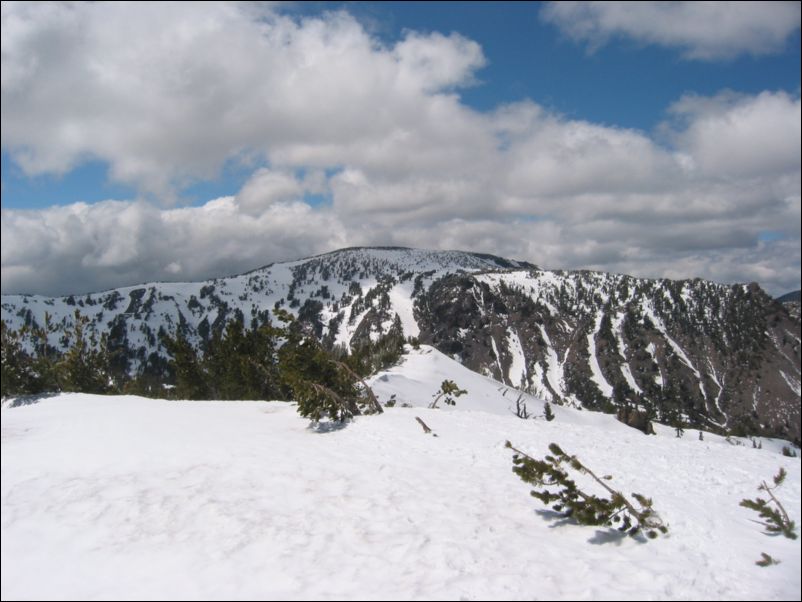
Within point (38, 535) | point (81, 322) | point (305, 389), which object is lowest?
point (38, 535)

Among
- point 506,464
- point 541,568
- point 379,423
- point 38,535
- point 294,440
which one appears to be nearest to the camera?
point 541,568

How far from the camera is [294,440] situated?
61.9 ft

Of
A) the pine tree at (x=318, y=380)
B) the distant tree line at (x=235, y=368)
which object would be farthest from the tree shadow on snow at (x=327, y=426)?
the distant tree line at (x=235, y=368)

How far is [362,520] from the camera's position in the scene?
11.1 meters

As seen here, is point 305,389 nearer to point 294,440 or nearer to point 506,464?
point 294,440

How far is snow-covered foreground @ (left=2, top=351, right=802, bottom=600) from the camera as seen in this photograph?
8.27 metres

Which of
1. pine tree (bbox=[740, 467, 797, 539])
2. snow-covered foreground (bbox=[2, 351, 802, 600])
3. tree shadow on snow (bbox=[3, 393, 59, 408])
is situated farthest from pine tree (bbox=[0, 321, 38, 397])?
pine tree (bbox=[740, 467, 797, 539])

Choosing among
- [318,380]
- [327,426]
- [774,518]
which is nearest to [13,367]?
[318,380]

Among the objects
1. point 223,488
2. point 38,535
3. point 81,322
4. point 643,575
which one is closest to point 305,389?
point 223,488

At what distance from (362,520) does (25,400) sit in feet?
91.6

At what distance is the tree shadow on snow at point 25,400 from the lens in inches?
1123

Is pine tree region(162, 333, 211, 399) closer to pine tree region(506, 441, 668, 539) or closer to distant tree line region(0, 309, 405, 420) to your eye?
distant tree line region(0, 309, 405, 420)

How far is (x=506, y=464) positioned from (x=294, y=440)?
26.3 ft

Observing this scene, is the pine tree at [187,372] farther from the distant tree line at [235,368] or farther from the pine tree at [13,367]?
the pine tree at [13,367]
